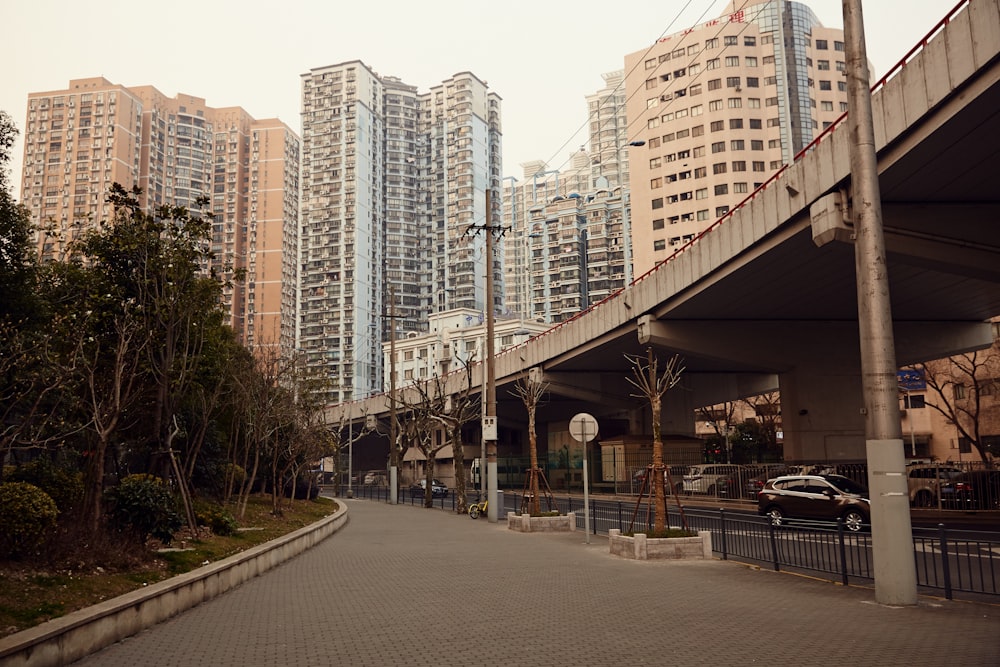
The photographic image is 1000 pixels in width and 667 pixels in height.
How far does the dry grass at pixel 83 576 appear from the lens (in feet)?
26.1

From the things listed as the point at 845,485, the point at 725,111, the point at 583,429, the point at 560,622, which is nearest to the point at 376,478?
the point at 725,111

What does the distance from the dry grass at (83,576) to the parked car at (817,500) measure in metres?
15.8

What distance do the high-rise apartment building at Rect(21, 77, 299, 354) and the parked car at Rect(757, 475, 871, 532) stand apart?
102m

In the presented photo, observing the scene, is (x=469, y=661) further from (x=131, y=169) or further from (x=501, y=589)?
(x=131, y=169)

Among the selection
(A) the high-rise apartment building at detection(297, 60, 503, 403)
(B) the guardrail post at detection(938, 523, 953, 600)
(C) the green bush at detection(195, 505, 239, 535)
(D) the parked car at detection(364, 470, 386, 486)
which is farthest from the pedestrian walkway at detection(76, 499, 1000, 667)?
(A) the high-rise apartment building at detection(297, 60, 503, 403)

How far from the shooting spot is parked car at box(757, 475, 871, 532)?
22.7 m

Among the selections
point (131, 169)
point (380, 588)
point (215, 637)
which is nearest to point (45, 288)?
point (380, 588)

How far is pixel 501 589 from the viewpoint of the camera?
11633 millimetres

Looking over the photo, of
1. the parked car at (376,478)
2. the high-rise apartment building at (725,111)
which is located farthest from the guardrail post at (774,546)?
the high-rise apartment building at (725,111)

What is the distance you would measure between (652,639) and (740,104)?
291 ft

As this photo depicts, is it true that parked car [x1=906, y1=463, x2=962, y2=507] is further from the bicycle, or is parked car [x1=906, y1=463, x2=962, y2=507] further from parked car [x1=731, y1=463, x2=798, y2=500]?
the bicycle

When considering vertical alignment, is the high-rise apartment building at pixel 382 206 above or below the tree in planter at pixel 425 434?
above

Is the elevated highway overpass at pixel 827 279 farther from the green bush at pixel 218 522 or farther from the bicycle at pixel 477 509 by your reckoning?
the green bush at pixel 218 522

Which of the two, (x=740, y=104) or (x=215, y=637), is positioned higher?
(x=740, y=104)
